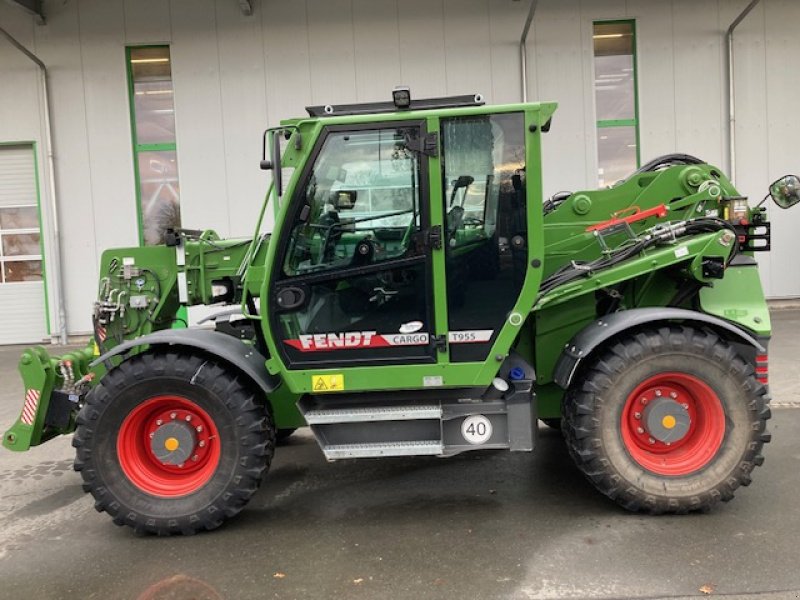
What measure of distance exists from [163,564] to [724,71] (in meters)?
10.9

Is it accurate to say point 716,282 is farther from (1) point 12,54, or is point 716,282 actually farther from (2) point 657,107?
(1) point 12,54

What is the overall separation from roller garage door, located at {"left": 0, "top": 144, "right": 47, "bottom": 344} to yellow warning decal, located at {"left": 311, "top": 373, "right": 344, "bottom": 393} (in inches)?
344

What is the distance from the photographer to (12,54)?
10.1 m

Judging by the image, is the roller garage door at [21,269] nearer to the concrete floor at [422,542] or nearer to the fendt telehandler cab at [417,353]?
the concrete floor at [422,542]

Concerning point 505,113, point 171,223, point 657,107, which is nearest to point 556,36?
point 657,107

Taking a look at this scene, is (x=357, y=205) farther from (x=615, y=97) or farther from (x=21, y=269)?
(x=21, y=269)

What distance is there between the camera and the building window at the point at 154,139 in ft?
34.3

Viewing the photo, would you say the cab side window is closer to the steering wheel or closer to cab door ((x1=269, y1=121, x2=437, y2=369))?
cab door ((x1=269, y1=121, x2=437, y2=369))

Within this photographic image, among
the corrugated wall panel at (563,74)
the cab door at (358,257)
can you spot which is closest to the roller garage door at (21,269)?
the corrugated wall panel at (563,74)

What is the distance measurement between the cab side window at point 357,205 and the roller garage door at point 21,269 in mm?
8802

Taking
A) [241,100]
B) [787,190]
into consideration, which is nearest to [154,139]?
[241,100]

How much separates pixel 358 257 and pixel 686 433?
6.99ft

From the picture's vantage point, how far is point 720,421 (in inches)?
144

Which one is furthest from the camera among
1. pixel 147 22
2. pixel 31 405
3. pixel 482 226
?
pixel 147 22
